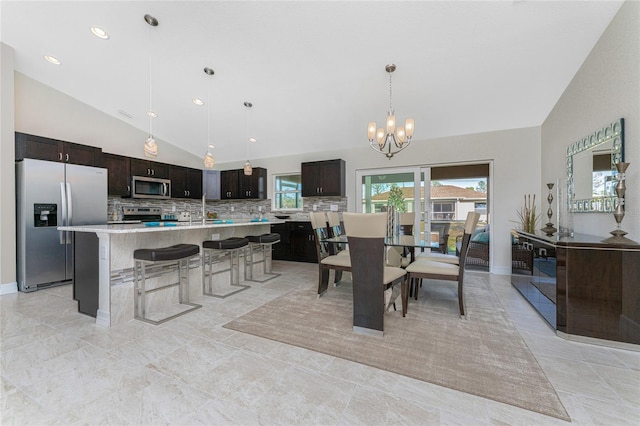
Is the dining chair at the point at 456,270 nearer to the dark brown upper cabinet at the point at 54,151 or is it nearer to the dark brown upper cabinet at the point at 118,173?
the dark brown upper cabinet at the point at 54,151

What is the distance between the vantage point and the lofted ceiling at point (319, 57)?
2.40 m

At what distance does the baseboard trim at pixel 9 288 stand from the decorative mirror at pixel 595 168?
6862 mm

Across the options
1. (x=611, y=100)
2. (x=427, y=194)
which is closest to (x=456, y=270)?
(x=611, y=100)

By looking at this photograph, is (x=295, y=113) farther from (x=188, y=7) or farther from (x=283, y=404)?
(x=283, y=404)

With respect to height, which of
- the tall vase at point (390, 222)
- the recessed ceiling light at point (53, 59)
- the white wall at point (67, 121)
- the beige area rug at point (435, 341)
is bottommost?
the beige area rug at point (435, 341)

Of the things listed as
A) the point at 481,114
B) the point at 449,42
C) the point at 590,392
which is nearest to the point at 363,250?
the point at 590,392

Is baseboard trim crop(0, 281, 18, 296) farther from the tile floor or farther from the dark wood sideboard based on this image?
Answer: the dark wood sideboard

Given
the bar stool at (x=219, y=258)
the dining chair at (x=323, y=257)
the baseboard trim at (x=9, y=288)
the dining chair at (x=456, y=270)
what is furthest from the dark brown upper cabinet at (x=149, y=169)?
the dining chair at (x=456, y=270)

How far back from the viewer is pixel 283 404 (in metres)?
1.34

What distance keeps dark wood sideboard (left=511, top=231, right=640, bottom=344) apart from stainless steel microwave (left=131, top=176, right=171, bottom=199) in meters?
6.37

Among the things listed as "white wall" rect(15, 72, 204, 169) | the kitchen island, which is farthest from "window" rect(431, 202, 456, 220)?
"white wall" rect(15, 72, 204, 169)

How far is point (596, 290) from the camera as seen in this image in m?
1.97

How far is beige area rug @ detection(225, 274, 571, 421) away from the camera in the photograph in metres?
1.48

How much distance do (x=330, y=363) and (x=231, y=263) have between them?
2331mm
